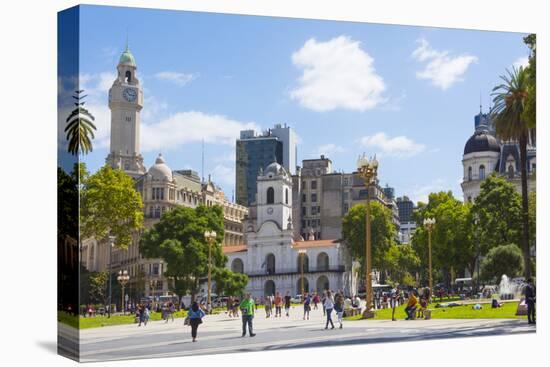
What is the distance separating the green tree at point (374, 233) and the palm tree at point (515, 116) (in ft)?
11.5

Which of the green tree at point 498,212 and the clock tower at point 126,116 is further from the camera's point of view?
the green tree at point 498,212

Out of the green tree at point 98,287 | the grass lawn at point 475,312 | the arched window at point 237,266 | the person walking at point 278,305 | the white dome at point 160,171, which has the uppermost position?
the white dome at point 160,171

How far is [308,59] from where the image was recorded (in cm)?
2327

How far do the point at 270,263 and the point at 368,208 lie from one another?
2.84m

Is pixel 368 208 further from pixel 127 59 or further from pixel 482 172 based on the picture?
A: pixel 127 59

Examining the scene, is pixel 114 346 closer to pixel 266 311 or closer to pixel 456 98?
pixel 266 311

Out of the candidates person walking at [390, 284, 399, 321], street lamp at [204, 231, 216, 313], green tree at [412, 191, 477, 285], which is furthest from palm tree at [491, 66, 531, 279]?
street lamp at [204, 231, 216, 313]

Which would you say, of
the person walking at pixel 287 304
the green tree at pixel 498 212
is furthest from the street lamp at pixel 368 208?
the green tree at pixel 498 212

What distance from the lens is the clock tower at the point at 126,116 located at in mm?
20375

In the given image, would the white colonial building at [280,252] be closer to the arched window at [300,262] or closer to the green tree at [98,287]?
the arched window at [300,262]

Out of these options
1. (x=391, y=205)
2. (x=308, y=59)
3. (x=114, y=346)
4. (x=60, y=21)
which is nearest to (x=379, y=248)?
(x=391, y=205)

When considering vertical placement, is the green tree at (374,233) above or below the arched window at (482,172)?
below

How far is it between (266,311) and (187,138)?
4.76 meters

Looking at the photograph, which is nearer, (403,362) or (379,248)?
(403,362)
